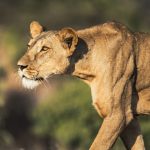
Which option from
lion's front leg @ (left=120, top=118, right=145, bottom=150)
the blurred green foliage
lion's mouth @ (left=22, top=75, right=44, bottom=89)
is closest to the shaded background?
the blurred green foliage

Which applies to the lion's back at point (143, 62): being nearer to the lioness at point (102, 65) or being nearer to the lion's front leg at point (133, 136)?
the lioness at point (102, 65)

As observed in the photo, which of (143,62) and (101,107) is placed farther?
(143,62)

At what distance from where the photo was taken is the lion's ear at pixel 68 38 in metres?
12.2

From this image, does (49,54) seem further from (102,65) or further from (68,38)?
(102,65)

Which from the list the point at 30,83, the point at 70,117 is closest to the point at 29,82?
the point at 30,83

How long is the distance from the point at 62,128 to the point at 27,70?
653 inches

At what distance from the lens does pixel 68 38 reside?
12.2m

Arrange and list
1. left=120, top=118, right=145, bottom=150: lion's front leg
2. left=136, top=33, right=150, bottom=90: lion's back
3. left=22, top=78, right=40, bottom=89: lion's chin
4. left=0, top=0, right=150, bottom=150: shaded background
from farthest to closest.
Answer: left=0, top=0, right=150, bottom=150: shaded background
left=120, top=118, right=145, bottom=150: lion's front leg
left=136, top=33, right=150, bottom=90: lion's back
left=22, top=78, right=40, bottom=89: lion's chin

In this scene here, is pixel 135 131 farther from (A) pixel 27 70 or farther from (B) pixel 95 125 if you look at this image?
(B) pixel 95 125

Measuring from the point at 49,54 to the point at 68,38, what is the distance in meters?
0.28

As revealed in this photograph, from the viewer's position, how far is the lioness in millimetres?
12227

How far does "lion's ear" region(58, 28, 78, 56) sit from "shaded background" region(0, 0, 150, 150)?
365 centimetres

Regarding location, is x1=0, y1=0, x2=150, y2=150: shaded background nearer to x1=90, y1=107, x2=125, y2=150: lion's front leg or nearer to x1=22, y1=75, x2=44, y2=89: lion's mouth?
x1=90, y1=107, x2=125, y2=150: lion's front leg

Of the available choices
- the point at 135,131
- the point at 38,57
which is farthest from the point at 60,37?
the point at 135,131
